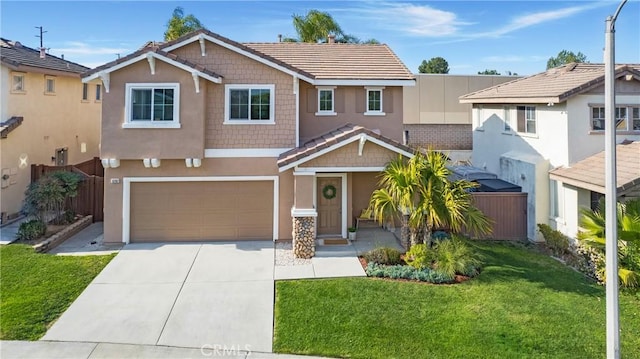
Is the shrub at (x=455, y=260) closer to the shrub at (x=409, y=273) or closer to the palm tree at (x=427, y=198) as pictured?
the shrub at (x=409, y=273)

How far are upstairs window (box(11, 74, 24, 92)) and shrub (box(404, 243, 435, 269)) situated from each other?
17814 millimetres

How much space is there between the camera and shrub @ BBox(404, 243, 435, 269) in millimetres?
12586

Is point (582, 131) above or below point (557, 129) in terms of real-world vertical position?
below

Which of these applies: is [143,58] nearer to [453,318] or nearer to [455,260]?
[455,260]

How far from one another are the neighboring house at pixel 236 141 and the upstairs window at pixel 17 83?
660cm

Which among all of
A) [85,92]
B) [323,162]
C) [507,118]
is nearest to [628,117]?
[507,118]

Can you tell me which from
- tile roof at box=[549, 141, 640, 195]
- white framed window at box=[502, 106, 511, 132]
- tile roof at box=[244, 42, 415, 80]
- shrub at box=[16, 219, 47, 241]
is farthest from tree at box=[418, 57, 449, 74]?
shrub at box=[16, 219, 47, 241]

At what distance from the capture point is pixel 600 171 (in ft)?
44.7

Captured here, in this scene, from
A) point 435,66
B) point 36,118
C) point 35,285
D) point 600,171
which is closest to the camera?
point 35,285

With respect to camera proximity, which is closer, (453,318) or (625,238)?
(453,318)

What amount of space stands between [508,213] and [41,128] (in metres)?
21.0

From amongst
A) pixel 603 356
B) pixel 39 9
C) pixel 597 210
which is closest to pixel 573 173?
pixel 597 210

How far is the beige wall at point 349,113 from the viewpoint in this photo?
17.0m

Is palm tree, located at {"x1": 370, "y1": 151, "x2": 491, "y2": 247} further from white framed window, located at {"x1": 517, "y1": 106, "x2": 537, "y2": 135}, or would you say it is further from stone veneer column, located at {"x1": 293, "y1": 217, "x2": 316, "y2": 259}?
white framed window, located at {"x1": 517, "y1": 106, "x2": 537, "y2": 135}
